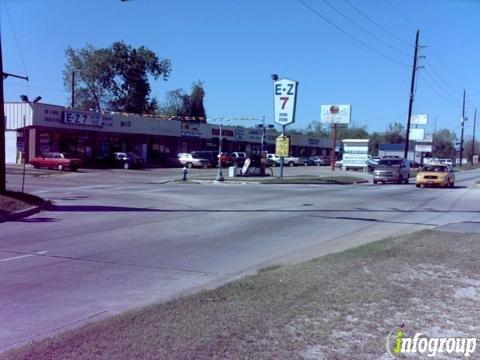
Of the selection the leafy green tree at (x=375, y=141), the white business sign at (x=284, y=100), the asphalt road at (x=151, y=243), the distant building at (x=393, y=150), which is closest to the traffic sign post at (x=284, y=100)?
the white business sign at (x=284, y=100)

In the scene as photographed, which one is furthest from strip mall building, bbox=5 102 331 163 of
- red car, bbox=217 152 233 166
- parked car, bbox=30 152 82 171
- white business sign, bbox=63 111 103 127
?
red car, bbox=217 152 233 166

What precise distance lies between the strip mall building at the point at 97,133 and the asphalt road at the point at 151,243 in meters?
19.8

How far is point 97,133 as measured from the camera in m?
54.9

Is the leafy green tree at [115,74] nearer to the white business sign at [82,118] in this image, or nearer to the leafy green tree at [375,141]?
the white business sign at [82,118]

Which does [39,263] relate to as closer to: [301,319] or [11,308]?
[11,308]

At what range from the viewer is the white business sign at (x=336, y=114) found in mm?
70125

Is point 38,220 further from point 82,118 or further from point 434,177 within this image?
point 82,118

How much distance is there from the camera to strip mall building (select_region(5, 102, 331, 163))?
47438mm

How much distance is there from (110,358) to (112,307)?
2.27 m

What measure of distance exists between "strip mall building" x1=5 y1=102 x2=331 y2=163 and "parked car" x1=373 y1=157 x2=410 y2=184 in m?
12.2

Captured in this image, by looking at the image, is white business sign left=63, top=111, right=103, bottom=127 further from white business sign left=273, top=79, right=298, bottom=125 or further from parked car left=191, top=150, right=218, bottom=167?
white business sign left=273, top=79, right=298, bottom=125

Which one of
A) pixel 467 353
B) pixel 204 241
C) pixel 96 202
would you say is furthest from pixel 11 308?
pixel 96 202

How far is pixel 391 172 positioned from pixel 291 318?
3620cm

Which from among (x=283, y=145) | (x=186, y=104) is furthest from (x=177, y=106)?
(x=283, y=145)
